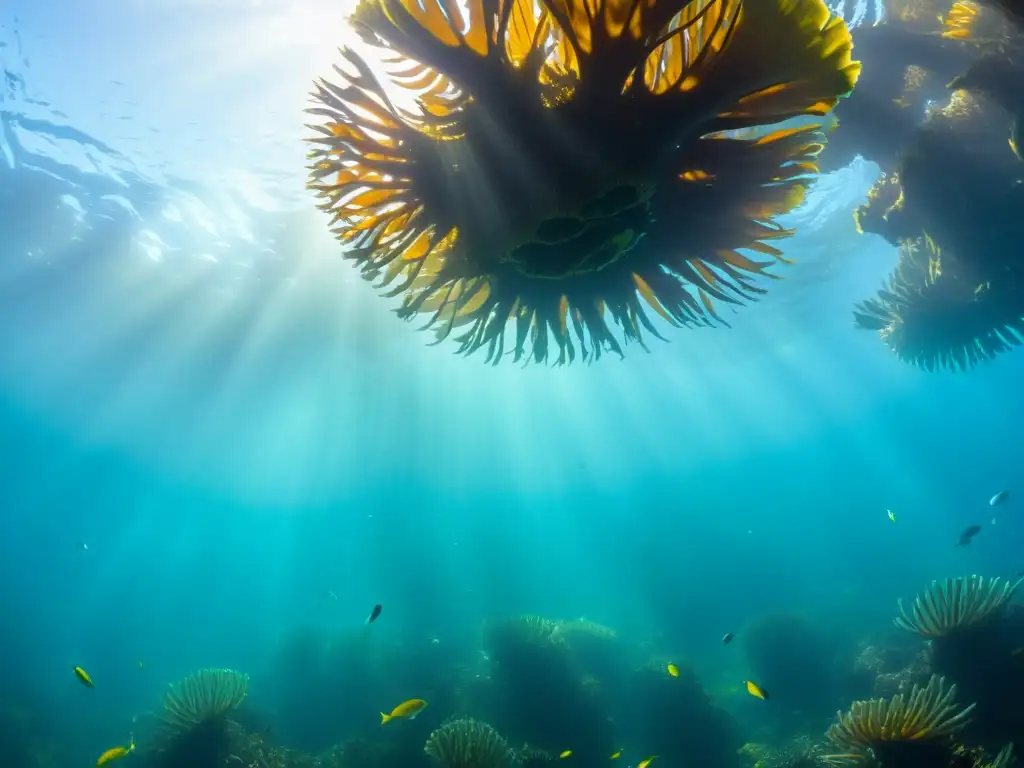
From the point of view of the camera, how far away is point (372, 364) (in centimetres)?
3166

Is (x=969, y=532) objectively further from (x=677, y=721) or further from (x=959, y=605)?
(x=677, y=721)

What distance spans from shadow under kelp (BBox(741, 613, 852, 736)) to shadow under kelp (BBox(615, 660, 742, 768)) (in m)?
3.01

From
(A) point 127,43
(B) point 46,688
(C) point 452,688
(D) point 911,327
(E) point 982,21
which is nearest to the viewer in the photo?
(E) point 982,21

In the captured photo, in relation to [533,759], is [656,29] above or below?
above

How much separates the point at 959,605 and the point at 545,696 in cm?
812

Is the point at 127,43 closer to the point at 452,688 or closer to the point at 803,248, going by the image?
the point at 452,688

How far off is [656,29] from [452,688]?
50.4 ft

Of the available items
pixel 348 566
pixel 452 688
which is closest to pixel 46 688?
pixel 452 688

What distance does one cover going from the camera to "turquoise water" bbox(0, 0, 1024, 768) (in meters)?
14.1

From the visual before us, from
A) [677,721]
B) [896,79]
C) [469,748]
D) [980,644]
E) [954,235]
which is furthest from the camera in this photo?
[677,721]

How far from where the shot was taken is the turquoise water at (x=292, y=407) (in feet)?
46.2

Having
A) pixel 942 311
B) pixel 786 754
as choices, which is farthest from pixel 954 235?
pixel 786 754

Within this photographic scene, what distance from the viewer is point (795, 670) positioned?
15633mm

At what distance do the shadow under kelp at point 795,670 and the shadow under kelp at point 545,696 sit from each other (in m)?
5.86
